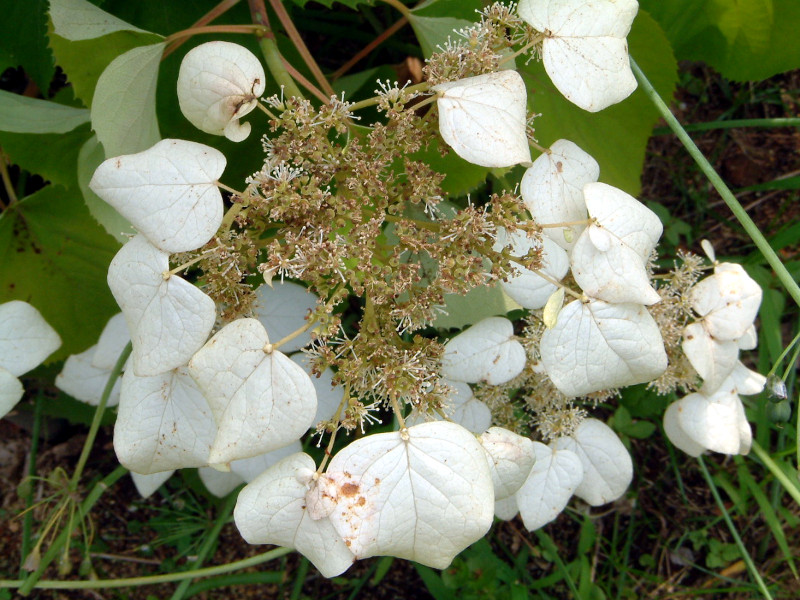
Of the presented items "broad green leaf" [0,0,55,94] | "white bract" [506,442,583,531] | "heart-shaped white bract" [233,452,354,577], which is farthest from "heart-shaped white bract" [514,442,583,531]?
"broad green leaf" [0,0,55,94]

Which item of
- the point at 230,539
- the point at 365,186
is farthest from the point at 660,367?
the point at 230,539

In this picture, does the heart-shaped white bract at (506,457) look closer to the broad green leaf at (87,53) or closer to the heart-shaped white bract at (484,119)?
the heart-shaped white bract at (484,119)

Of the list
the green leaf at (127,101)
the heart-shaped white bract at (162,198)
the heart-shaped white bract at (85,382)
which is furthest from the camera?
the heart-shaped white bract at (85,382)

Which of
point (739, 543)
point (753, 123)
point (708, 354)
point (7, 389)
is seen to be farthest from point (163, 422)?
point (753, 123)

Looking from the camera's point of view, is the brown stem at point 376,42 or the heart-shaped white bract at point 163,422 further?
the brown stem at point 376,42

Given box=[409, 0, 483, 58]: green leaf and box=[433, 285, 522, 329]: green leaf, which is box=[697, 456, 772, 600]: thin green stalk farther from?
box=[409, 0, 483, 58]: green leaf

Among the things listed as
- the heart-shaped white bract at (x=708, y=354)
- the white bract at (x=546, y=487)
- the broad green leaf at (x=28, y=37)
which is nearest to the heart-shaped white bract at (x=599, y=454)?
the white bract at (x=546, y=487)

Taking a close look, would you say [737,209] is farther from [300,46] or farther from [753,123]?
[300,46]
